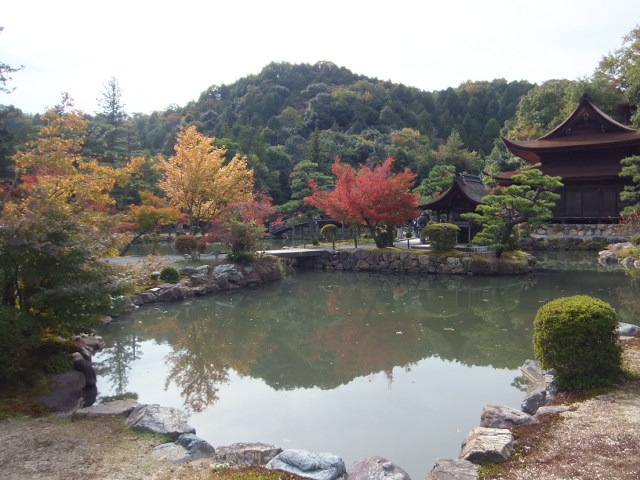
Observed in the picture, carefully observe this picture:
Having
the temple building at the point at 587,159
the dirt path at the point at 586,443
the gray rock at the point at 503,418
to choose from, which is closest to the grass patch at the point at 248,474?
the dirt path at the point at 586,443

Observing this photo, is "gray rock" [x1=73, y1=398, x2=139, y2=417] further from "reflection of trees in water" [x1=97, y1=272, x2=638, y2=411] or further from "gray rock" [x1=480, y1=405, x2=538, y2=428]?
"gray rock" [x1=480, y1=405, x2=538, y2=428]

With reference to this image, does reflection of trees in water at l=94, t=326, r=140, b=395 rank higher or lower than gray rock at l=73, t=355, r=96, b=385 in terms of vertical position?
lower

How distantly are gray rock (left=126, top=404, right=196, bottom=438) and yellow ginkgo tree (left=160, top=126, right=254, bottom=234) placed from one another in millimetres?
14727

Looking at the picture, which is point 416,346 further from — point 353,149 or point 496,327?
point 353,149

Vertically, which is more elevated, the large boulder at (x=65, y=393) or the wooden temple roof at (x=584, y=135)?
the wooden temple roof at (x=584, y=135)

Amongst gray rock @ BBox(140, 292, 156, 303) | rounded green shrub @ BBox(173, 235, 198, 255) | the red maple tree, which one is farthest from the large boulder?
the red maple tree

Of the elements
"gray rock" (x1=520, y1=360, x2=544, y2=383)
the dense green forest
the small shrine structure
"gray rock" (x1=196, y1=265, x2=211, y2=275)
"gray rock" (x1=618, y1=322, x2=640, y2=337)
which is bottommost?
"gray rock" (x1=520, y1=360, x2=544, y2=383)

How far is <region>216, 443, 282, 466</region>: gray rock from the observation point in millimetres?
4141

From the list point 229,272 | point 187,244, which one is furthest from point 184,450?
point 187,244

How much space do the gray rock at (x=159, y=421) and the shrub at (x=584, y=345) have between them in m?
4.21

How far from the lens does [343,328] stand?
10703mm

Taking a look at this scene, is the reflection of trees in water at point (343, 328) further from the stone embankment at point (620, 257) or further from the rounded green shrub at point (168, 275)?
the stone embankment at point (620, 257)

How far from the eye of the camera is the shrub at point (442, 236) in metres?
18.1

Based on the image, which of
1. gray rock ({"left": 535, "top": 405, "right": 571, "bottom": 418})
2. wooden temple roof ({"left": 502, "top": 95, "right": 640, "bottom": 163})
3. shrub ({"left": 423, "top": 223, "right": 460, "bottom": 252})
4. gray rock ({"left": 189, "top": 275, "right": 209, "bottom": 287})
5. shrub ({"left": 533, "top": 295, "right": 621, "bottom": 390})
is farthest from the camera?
wooden temple roof ({"left": 502, "top": 95, "right": 640, "bottom": 163})
